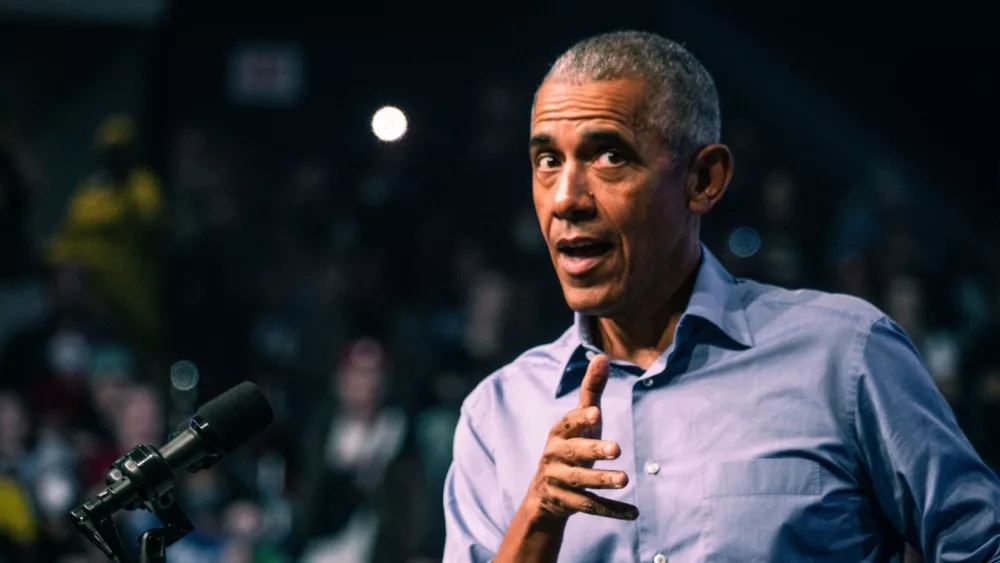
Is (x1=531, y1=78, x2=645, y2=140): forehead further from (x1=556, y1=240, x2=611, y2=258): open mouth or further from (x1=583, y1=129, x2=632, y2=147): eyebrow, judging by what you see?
(x1=556, y1=240, x2=611, y2=258): open mouth

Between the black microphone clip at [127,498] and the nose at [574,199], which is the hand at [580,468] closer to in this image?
the nose at [574,199]

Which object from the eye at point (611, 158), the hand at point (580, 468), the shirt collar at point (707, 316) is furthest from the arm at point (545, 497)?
the eye at point (611, 158)

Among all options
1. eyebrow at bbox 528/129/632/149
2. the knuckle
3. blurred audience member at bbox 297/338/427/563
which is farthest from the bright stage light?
the knuckle

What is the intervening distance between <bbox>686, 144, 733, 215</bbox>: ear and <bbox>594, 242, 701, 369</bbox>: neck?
0.29 ft

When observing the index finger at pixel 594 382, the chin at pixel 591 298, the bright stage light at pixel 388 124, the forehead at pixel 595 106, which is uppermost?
the bright stage light at pixel 388 124

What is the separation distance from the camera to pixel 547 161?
203 centimetres

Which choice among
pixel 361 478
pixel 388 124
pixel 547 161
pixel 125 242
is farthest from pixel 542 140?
pixel 125 242

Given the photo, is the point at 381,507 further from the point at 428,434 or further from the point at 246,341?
the point at 246,341

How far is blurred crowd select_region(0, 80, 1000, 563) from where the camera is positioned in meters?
5.49

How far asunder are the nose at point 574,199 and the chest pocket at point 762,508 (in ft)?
1.47

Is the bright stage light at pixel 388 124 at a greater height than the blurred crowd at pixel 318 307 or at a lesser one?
greater

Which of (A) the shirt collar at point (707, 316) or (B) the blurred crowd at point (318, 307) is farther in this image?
(B) the blurred crowd at point (318, 307)

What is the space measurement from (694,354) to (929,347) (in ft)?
12.6

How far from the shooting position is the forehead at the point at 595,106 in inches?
76.9
